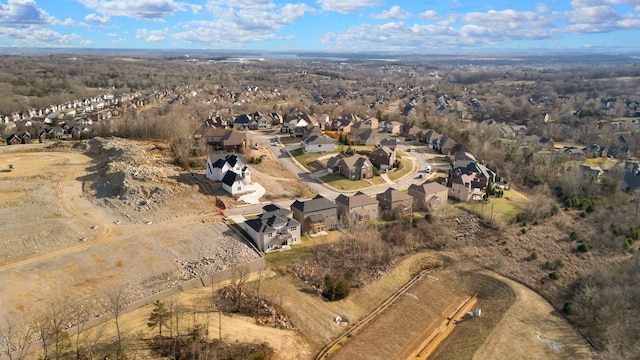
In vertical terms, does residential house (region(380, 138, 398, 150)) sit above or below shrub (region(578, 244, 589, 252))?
above

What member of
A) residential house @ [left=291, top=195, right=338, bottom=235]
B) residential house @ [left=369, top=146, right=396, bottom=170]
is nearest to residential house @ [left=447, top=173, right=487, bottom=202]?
residential house @ [left=369, top=146, right=396, bottom=170]

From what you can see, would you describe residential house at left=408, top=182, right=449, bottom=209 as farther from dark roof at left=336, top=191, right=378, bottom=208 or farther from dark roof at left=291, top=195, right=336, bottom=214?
dark roof at left=291, top=195, right=336, bottom=214

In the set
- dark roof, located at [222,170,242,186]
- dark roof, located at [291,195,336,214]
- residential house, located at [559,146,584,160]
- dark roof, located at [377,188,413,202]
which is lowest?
residential house, located at [559,146,584,160]

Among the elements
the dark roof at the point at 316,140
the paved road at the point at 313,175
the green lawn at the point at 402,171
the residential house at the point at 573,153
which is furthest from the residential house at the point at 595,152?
the dark roof at the point at 316,140

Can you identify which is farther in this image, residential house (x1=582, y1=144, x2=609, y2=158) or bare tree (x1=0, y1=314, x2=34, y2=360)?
residential house (x1=582, y1=144, x2=609, y2=158)

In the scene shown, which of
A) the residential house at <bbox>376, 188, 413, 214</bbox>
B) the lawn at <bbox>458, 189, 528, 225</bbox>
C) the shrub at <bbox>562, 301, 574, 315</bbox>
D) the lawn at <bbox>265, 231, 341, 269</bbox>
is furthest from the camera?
the lawn at <bbox>458, 189, 528, 225</bbox>

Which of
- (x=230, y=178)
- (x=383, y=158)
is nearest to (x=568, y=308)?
(x=383, y=158)

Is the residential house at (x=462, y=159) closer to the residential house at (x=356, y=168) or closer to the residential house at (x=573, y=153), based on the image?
the residential house at (x=356, y=168)
